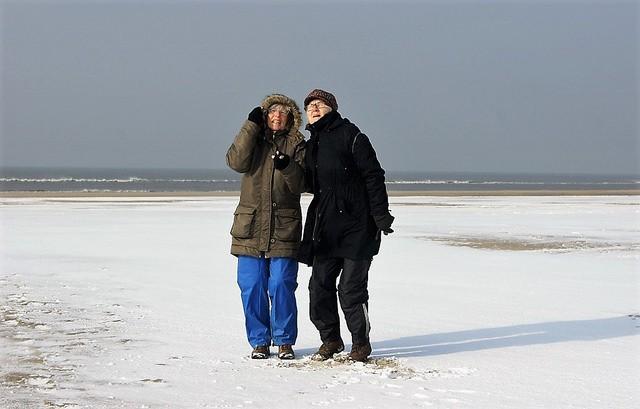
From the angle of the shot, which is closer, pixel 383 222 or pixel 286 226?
pixel 383 222

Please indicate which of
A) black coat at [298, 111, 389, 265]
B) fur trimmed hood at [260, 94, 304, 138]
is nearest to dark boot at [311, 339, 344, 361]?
black coat at [298, 111, 389, 265]

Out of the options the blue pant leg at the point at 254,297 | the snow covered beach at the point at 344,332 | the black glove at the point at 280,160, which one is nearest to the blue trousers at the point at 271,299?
the blue pant leg at the point at 254,297

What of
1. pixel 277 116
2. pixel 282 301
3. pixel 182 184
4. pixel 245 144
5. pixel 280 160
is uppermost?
pixel 277 116

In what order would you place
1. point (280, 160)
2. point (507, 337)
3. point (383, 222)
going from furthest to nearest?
point (507, 337)
point (280, 160)
point (383, 222)

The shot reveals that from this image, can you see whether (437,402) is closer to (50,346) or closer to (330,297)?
(330,297)

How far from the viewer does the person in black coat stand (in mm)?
5832

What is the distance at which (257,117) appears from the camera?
238 inches

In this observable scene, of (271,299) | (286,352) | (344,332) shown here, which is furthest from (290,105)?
(344,332)

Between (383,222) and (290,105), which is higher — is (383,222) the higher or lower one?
the lower one

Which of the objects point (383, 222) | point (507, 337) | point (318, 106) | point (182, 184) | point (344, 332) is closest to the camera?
point (383, 222)

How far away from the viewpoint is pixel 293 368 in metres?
5.65

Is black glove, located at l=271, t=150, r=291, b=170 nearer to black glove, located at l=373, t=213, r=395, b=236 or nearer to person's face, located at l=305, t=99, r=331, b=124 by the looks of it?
person's face, located at l=305, t=99, r=331, b=124

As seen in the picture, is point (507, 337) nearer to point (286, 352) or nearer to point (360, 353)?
point (360, 353)

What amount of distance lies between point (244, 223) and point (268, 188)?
0.97 ft
